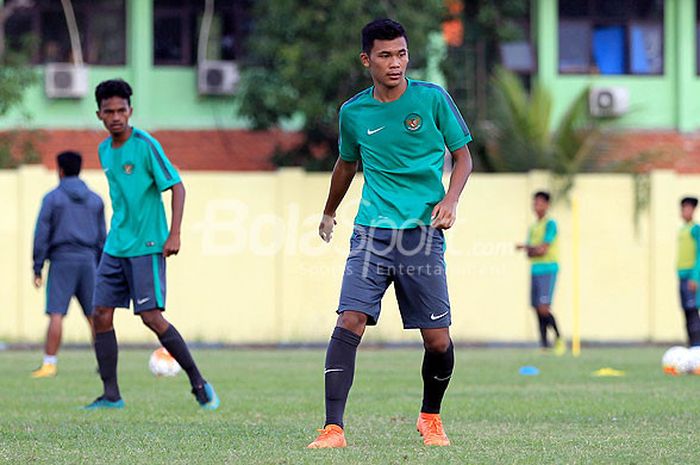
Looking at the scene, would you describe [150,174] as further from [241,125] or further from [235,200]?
[241,125]

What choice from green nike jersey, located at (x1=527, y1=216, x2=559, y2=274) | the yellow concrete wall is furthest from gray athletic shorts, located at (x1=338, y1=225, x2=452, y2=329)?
the yellow concrete wall

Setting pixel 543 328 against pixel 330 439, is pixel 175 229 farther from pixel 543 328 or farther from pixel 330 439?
pixel 543 328

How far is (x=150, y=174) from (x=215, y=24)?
19633mm

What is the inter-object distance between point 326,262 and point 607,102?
26.3 ft

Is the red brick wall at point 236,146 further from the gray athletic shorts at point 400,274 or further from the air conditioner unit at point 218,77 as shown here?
the gray athletic shorts at point 400,274

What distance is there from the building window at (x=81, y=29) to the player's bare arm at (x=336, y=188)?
22.2m

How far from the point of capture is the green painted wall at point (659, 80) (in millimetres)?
31156

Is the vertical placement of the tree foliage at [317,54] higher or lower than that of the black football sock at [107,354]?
higher

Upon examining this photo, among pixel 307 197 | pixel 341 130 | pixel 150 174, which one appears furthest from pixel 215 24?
pixel 341 130

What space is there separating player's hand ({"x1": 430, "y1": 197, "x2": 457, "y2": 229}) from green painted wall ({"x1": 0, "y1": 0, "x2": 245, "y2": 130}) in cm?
2177

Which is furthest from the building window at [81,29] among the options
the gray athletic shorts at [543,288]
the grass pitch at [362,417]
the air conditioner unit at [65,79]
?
the grass pitch at [362,417]

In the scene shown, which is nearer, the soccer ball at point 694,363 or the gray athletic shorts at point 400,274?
the gray athletic shorts at point 400,274

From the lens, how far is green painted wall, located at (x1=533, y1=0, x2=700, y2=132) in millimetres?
31156

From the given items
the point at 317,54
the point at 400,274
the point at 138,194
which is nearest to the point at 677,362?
the point at 138,194
